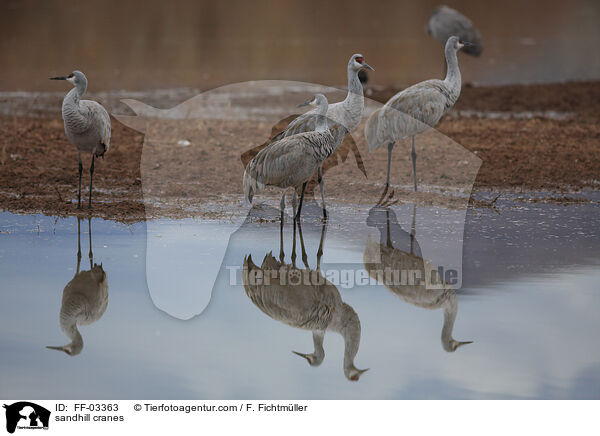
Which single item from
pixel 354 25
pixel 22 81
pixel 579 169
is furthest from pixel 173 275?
pixel 354 25

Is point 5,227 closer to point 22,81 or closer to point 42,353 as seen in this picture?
point 42,353

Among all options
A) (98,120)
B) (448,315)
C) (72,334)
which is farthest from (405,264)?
(98,120)

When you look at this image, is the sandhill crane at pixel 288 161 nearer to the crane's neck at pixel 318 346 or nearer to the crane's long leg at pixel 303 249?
the crane's long leg at pixel 303 249

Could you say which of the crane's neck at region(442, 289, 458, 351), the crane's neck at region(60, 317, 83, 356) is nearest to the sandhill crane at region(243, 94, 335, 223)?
the crane's neck at region(442, 289, 458, 351)

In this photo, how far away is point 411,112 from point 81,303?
5.48 metres

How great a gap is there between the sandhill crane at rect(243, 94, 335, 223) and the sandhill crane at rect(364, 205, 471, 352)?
881mm

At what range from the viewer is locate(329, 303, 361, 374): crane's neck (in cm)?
531

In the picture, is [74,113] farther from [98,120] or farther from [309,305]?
[309,305]

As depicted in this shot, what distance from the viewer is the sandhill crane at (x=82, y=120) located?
892 centimetres

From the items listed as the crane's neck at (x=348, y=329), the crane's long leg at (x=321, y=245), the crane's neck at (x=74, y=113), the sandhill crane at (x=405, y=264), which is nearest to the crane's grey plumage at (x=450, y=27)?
the sandhill crane at (x=405, y=264)

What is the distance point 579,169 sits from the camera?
1092 cm

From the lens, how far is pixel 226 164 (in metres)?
11.1

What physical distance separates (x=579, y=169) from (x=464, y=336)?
5995 mm
